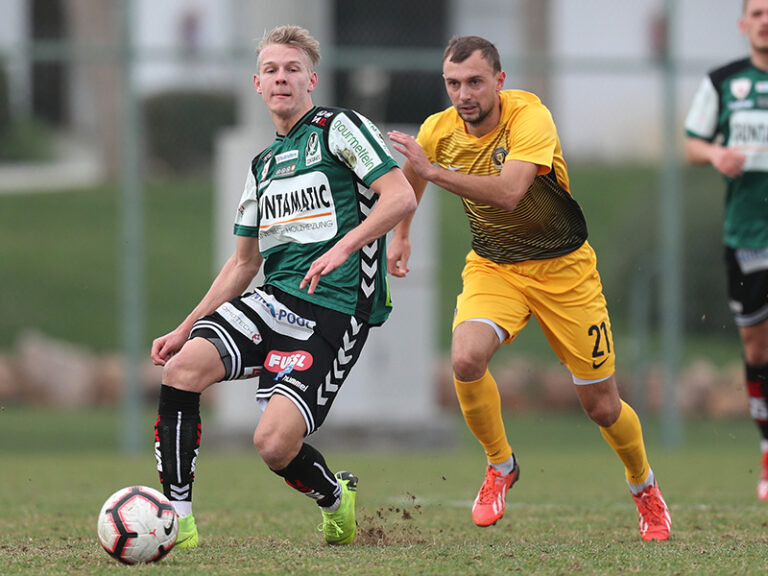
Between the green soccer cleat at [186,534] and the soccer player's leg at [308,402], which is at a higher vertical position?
the soccer player's leg at [308,402]

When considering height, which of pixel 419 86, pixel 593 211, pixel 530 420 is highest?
pixel 419 86

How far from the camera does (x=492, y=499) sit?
594 cm

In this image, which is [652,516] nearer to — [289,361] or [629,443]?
[629,443]

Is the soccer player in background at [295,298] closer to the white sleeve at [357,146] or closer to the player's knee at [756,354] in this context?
the white sleeve at [357,146]

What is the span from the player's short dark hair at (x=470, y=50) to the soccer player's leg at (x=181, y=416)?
5.29 feet

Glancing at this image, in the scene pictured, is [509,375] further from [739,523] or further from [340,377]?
[340,377]

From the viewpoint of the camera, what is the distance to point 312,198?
5.35 meters

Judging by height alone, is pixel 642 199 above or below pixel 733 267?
below

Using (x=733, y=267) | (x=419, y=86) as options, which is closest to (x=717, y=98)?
(x=733, y=267)

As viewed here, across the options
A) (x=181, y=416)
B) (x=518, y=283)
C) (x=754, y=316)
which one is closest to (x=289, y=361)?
(x=181, y=416)

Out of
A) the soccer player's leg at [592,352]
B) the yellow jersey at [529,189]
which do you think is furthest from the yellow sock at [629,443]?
the yellow jersey at [529,189]

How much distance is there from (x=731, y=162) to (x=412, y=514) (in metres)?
2.57

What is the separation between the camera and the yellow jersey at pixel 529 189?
567 cm

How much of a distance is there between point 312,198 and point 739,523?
2.59 meters
